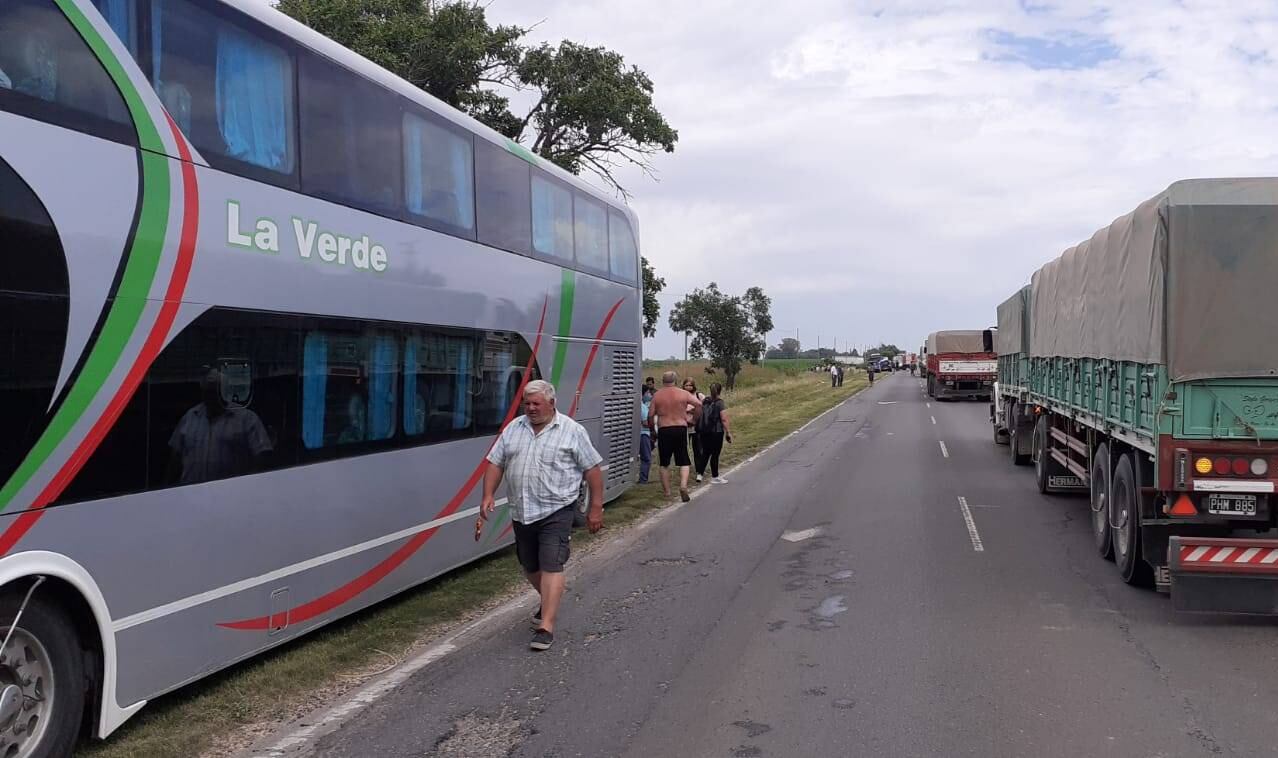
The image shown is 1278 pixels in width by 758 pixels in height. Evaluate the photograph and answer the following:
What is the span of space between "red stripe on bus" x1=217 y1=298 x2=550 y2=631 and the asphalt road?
2.80 ft

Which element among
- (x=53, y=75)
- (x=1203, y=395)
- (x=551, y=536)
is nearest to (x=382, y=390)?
(x=551, y=536)

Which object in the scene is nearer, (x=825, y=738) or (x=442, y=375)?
(x=825, y=738)

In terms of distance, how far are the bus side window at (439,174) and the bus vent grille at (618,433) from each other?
4513 millimetres

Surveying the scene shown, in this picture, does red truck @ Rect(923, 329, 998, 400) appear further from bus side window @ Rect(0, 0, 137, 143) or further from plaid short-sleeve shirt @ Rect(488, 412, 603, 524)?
bus side window @ Rect(0, 0, 137, 143)

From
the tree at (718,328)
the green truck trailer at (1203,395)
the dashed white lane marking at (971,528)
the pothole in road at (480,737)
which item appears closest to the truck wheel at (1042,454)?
the dashed white lane marking at (971,528)

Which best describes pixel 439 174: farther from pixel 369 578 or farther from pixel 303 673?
pixel 303 673

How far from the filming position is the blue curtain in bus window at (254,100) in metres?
5.33

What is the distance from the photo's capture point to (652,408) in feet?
45.6

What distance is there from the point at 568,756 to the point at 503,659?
5.59 feet

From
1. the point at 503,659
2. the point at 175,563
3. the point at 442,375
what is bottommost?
the point at 503,659

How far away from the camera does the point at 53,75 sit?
420 cm

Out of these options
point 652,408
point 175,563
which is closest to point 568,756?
point 175,563

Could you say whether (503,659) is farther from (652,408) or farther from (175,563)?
(652,408)

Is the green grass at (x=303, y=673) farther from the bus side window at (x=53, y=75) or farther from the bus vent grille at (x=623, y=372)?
the bus vent grille at (x=623, y=372)
